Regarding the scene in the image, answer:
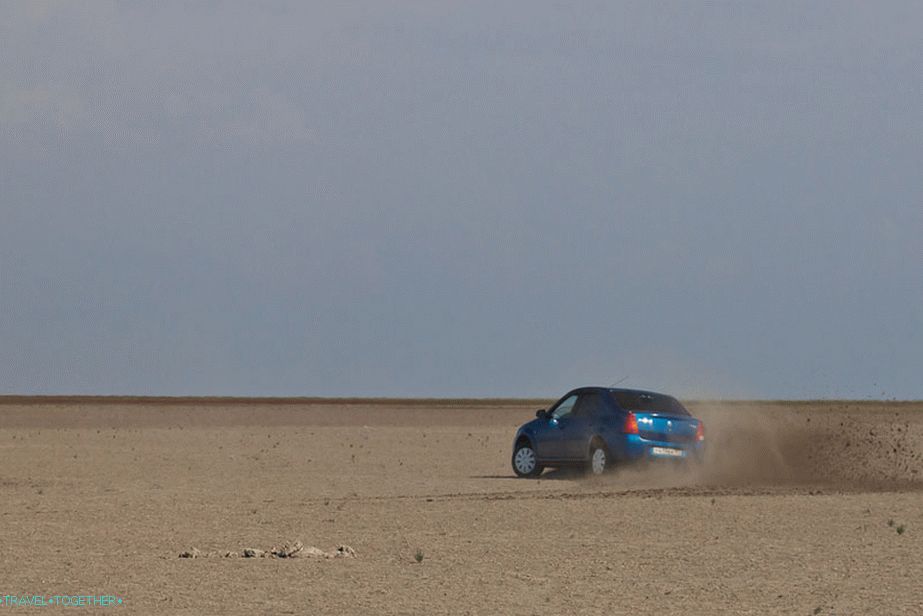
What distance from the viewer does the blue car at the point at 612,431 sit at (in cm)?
2486

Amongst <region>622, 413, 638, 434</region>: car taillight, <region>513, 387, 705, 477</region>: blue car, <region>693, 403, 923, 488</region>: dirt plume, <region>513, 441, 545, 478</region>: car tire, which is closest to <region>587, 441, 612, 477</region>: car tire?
<region>513, 387, 705, 477</region>: blue car

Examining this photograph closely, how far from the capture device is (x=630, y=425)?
81.5ft

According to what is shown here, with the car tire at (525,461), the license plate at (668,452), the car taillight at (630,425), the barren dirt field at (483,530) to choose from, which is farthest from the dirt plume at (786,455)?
the car tire at (525,461)

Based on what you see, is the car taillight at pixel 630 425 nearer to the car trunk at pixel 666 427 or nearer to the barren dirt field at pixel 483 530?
the car trunk at pixel 666 427

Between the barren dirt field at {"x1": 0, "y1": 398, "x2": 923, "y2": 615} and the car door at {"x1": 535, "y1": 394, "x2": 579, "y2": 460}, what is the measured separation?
1.66ft

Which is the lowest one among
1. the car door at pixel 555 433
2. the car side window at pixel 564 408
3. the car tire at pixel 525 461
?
the car tire at pixel 525 461

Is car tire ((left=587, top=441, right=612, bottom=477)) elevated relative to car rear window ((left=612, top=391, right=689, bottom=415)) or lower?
lower

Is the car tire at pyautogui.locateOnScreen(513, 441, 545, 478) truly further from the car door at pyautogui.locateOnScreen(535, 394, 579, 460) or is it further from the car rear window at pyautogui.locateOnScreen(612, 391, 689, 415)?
the car rear window at pyautogui.locateOnScreen(612, 391, 689, 415)

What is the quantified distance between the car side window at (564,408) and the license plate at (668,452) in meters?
2.09

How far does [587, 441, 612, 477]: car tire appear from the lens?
25.2 metres

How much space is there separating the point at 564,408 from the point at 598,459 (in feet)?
5.94

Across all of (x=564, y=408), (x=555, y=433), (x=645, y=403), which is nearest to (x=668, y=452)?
(x=645, y=403)

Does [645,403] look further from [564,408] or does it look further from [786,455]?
[786,455]

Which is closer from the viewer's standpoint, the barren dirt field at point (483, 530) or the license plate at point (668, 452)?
the barren dirt field at point (483, 530)
